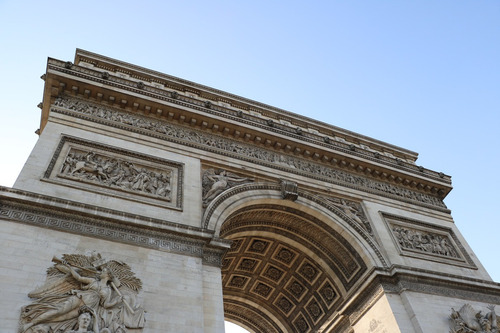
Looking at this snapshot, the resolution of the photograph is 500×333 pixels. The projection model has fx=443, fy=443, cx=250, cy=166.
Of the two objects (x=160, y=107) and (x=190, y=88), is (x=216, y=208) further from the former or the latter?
(x=190, y=88)

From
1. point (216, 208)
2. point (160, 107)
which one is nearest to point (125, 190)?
point (216, 208)

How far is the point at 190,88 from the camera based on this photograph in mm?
16828

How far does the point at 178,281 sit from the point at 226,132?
636 cm

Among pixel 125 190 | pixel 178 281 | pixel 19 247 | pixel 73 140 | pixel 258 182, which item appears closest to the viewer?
pixel 19 247

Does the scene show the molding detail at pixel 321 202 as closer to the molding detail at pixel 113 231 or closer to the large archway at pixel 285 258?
the large archway at pixel 285 258

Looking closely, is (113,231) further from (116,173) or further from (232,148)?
(232,148)

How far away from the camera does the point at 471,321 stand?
11562 mm

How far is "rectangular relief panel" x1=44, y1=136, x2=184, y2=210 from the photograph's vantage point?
1064 centimetres

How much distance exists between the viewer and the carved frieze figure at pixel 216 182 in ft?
39.8

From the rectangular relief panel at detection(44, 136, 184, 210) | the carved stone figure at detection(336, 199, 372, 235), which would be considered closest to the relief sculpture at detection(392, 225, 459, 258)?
the carved stone figure at detection(336, 199, 372, 235)

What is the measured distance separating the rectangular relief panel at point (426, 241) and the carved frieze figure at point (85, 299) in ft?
28.2

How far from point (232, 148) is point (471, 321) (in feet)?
27.3

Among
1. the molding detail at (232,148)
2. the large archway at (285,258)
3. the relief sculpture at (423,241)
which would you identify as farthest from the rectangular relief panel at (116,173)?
the relief sculpture at (423,241)

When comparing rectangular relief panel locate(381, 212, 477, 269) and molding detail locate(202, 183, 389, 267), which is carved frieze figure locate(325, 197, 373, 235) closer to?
molding detail locate(202, 183, 389, 267)
